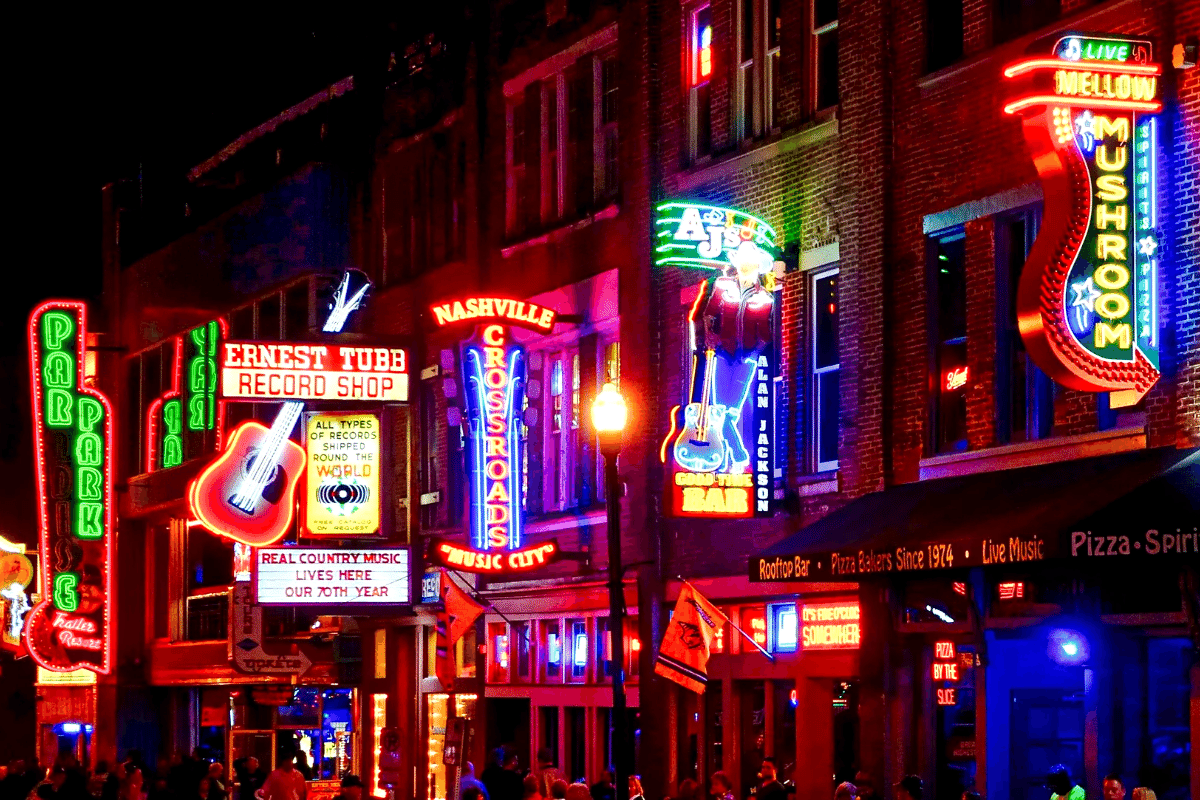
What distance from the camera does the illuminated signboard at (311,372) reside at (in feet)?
101

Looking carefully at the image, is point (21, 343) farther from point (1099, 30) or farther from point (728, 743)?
point (1099, 30)

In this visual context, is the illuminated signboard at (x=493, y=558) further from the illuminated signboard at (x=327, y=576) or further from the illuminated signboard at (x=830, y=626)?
the illuminated signboard at (x=830, y=626)

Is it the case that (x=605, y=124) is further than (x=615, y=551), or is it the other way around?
(x=605, y=124)

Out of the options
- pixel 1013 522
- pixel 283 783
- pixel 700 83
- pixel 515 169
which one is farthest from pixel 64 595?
pixel 1013 522

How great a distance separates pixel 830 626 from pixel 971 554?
476 centimetres

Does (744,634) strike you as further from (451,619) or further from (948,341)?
(451,619)

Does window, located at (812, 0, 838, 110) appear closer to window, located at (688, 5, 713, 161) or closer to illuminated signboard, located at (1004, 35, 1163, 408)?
window, located at (688, 5, 713, 161)

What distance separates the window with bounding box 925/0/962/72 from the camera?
2194 centimetres

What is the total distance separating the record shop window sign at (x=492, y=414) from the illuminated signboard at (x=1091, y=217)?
445 inches

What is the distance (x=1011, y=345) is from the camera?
20.5 m

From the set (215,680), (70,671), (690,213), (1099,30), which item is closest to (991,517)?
(1099,30)

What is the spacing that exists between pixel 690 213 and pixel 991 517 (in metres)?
6.31

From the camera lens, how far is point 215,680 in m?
41.7

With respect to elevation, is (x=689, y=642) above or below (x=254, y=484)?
below
